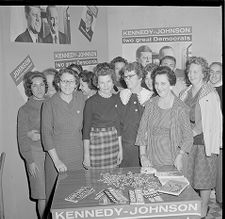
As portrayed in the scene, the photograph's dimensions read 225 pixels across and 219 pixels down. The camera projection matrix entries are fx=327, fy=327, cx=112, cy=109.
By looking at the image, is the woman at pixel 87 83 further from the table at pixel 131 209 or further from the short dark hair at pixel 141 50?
the table at pixel 131 209

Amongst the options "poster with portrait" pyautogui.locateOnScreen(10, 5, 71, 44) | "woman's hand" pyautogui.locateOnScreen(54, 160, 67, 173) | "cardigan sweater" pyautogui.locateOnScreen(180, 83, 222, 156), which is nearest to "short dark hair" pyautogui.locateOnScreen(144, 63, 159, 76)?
"cardigan sweater" pyautogui.locateOnScreen(180, 83, 222, 156)

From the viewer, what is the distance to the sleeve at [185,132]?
1986 millimetres

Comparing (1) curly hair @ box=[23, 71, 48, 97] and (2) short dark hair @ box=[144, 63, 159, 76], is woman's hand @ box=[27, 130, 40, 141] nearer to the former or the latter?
(1) curly hair @ box=[23, 71, 48, 97]

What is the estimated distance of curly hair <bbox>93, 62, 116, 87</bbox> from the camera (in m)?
1.98

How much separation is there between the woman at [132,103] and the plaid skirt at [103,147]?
7 centimetres

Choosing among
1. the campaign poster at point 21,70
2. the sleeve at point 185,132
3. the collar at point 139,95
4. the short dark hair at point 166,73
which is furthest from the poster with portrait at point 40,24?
the sleeve at point 185,132

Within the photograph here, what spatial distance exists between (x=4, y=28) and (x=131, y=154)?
3.51 ft

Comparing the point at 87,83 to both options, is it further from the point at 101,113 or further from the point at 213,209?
the point at 213,209

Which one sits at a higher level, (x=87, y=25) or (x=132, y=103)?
(x=87, y=25)

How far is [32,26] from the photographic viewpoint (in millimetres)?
1938

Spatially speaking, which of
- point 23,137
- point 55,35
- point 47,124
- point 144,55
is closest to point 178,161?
point 144,55

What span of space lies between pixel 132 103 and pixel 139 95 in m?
0.07

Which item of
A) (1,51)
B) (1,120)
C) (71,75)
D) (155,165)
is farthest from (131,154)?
(1,51)

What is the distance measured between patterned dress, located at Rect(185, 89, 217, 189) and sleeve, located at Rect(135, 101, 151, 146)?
252 mm
